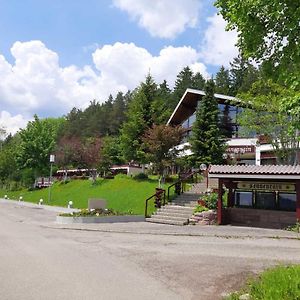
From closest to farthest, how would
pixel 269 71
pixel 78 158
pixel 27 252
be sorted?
pixel 269 71 → pixel 27 252 → pixel 78 158

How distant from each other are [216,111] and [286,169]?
20.0 meters

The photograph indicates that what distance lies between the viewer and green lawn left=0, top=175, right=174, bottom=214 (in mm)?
30298

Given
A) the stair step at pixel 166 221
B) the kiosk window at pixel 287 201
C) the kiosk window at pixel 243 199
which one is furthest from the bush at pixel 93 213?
the kiosk window at pixel 287 201

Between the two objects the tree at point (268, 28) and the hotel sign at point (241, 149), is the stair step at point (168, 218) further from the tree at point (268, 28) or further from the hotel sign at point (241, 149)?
the hotel sign at point (241, 149)

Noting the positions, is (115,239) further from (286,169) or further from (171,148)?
(171,148)

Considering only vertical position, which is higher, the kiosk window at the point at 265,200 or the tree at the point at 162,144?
the tree at the point at 162,144

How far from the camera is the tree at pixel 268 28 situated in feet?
31.0

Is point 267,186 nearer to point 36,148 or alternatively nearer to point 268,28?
point 268,28

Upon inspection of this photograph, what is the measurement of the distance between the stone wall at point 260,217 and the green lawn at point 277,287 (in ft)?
45.4

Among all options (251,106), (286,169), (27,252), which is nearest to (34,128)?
(251,106)

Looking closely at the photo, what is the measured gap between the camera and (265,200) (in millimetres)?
22422

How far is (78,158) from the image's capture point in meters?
53.2

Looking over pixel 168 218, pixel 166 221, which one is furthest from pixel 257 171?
pixel 168 218

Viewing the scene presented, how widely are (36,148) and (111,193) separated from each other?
2431 centimetres
